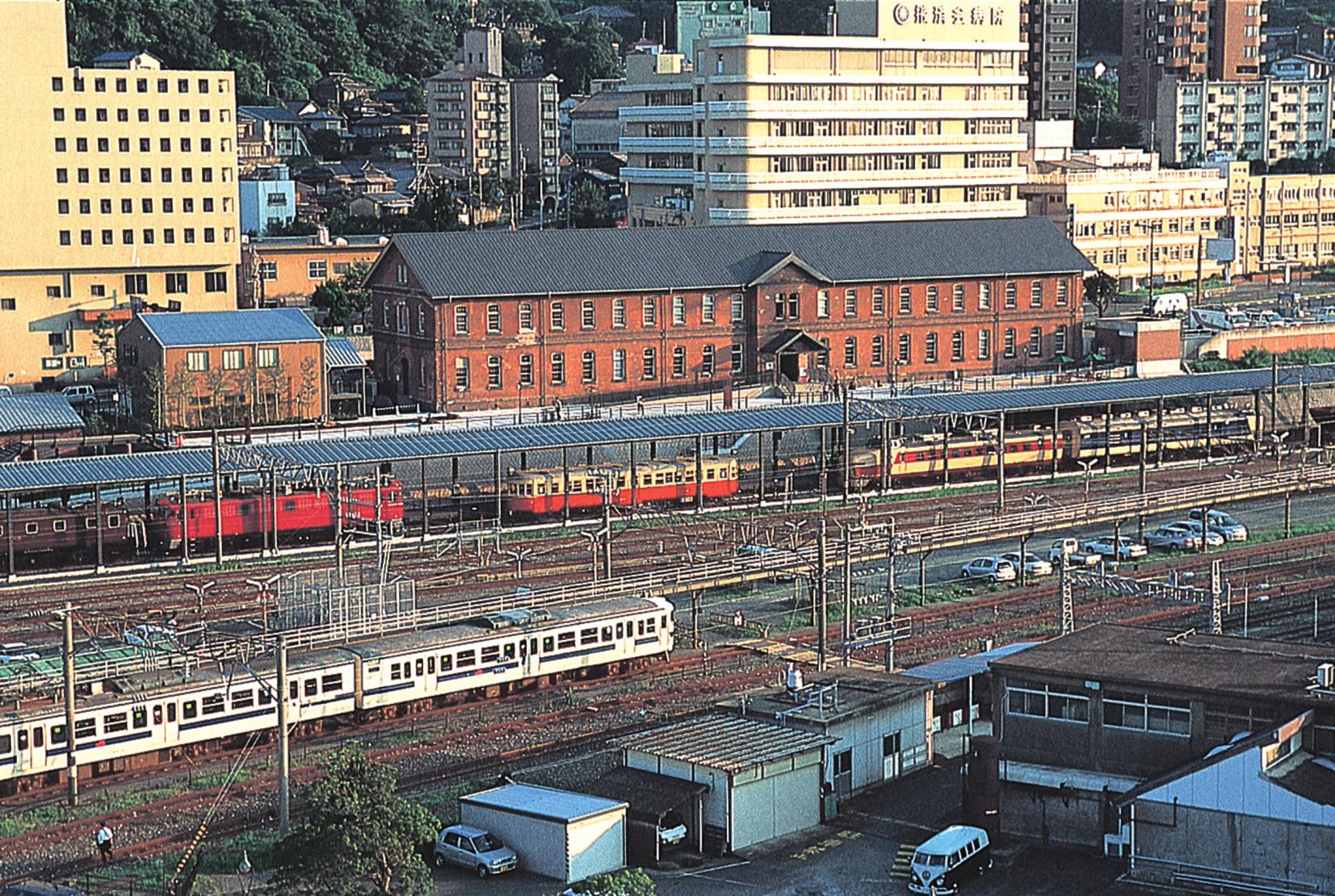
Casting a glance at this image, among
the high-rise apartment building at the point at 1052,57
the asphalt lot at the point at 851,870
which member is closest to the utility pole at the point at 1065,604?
the asphalt lot at the point at 851,870

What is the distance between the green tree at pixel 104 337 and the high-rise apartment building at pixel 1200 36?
85300mm

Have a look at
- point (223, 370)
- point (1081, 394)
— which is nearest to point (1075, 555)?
point (1081, 394)

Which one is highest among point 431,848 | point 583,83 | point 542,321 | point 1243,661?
point 583,83

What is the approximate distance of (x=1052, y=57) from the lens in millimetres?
134000

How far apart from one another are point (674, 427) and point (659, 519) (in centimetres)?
252

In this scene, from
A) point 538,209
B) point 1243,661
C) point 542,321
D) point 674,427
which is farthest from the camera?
point 538,209

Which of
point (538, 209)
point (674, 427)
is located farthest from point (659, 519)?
point (538, 209)

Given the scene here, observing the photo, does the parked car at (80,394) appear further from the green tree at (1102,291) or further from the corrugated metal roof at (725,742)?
the green tree at (1102,291)

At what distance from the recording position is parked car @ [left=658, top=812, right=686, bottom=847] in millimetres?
28312

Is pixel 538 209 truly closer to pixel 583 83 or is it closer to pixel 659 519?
pixel 583 83

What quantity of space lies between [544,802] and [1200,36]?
394 ft

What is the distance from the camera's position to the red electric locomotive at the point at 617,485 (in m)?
52.5

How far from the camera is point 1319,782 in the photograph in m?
26.7

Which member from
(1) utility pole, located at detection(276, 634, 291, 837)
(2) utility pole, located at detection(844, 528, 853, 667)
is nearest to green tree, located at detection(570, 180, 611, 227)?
(2) utility pole, located at detection(844, 528, 853, 667)
